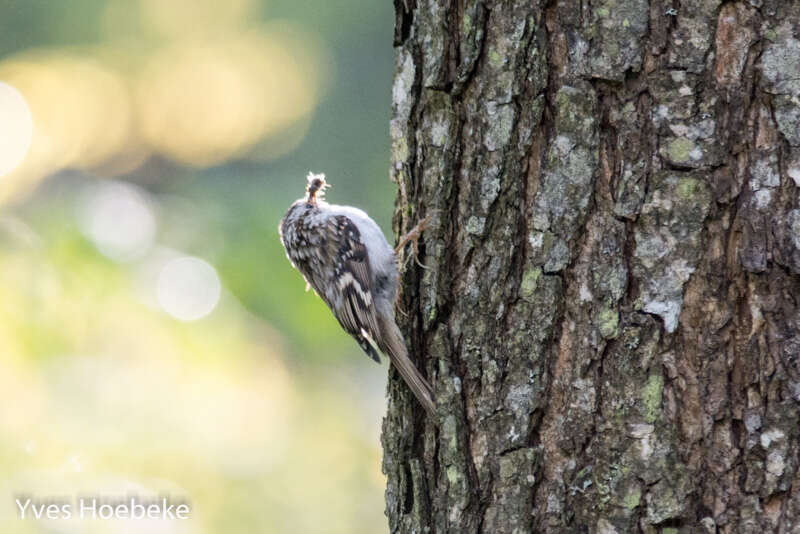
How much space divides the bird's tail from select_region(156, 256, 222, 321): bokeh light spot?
1384 millimetres

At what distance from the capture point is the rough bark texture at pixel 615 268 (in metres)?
1.51

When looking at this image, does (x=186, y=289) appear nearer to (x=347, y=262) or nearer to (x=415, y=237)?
(x=347, y=262)

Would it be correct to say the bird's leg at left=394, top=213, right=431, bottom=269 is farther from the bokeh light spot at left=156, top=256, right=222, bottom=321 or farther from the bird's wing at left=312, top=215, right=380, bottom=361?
the bokeh light spot at left=156, top=256, right=222, bottom=321

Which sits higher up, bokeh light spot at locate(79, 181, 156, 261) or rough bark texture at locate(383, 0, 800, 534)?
bokeh light spot at locate(79, 181, 156, 261)

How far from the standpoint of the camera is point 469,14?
178 centimetres

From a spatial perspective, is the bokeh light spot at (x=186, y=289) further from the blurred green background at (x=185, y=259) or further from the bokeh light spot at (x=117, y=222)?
the bokeh light spot at (x=117, y=222)

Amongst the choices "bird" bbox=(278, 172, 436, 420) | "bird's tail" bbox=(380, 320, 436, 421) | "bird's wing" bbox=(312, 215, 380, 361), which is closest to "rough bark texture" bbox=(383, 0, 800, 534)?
"bird's tail" bbox=(380, 320, 436, 421)

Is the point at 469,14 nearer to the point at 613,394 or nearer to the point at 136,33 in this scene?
the point at 613,394

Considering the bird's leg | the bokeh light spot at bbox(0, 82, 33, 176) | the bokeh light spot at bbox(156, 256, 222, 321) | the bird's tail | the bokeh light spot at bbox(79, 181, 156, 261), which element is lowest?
the bird's tail

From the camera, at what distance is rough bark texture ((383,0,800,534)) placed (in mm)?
1508

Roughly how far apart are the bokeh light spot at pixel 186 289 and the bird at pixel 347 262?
37 cm

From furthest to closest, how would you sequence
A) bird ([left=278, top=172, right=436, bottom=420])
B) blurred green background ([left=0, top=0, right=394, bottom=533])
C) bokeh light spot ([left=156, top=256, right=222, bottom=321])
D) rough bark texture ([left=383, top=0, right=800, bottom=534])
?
bokeh light spot ([left=156, top=256, right=222, bottom=321]) < blurred green background ([left=0, top=0, right=394, bottom=533]) < bird ([left=278, top=172, right=436, bottom=420]) < rough bark texture ([left=383, top=0, right=800, bottom=534])

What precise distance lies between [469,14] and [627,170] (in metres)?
0.46

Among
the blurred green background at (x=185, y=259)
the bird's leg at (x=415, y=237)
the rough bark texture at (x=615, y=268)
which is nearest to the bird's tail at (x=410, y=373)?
the rough bark texture at (x=615, y=268)
